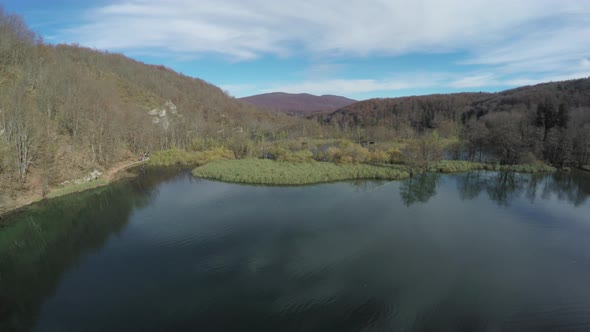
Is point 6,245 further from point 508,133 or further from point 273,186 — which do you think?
point 508,133

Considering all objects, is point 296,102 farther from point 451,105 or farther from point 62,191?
point 62,191

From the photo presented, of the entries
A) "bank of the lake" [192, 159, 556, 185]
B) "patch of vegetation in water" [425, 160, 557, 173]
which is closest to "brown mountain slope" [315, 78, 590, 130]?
"patch of vegetation in water" [425, 160, 557, 173]

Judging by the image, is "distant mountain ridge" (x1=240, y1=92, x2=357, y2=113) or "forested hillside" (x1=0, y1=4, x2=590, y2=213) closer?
"forested hillside" (x1=0, y1=4, x2=590, y2=213)

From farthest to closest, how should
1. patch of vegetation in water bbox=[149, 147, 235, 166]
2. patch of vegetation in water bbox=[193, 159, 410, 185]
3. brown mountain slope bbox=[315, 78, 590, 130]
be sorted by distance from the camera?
brown mountain slope bbox=[315, 78, 590, 130] → patch of vegetation in water bbox=[149, 147, 235, 166] → patch of vegetation in water bbox=[193, 159, 410, 185]

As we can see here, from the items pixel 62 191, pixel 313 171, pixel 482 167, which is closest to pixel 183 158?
pixel 62 191

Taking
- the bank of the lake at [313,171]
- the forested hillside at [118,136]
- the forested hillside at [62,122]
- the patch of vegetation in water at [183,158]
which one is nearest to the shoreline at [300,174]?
the bank of the lake at [313,171]

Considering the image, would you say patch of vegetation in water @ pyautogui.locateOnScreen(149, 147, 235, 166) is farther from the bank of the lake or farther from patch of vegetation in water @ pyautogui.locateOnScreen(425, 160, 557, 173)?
patch of vegetation in water @ pyautogui.locateOnScreen(425, 160, 557, 173)

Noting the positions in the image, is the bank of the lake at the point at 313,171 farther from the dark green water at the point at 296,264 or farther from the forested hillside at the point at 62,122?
the forested hillside at the point at 62,122
